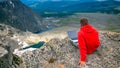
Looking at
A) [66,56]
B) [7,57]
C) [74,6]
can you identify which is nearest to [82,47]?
[66,56]

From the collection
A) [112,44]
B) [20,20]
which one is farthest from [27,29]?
[112,44]

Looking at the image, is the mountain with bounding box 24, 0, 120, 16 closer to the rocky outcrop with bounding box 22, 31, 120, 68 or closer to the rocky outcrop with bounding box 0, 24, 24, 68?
the rocky outcrop with bounding box 22, 31, 120, 68

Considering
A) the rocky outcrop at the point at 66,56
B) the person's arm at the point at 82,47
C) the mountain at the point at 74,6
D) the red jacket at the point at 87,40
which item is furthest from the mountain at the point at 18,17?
the person's arm at the point at 82,47

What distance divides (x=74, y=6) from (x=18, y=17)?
129 ft

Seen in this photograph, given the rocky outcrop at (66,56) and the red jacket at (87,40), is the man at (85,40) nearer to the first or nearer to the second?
the red jacket at (87,40)

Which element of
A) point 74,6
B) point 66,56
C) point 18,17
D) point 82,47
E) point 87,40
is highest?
point 87,40

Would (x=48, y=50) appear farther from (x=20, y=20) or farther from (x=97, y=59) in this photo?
(x=20, y=20)

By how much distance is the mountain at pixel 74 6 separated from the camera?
3817 inches

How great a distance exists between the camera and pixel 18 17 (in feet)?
218

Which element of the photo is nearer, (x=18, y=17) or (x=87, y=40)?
(x=87, y=40)

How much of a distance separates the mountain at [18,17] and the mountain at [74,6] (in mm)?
20218

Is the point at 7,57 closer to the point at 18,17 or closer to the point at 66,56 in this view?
the point at 66,56

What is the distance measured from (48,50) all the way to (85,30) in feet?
3.59

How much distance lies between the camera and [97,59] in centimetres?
997
